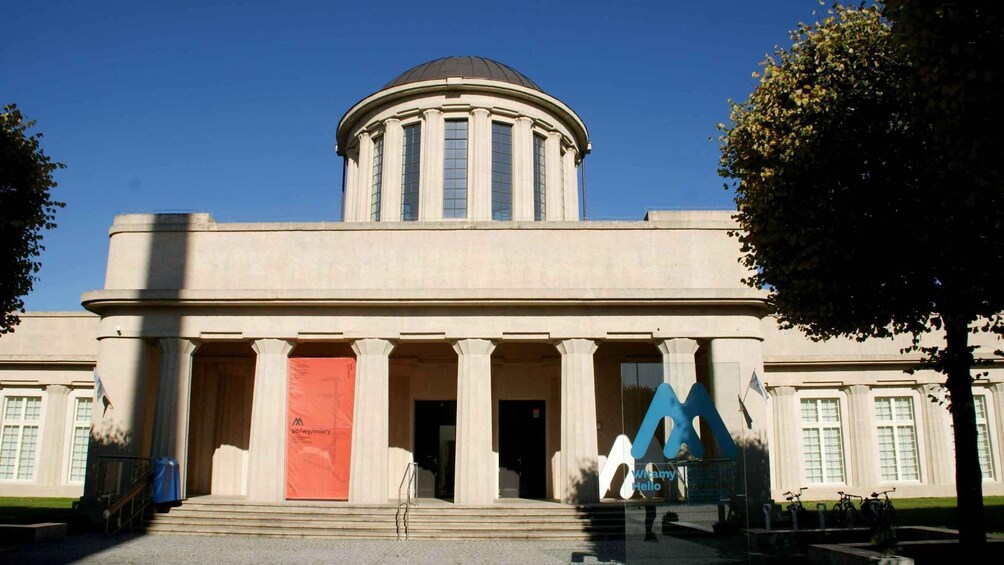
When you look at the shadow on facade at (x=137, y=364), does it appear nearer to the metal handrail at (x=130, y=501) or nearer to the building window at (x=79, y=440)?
the metal handrail at (x=130, y=501)

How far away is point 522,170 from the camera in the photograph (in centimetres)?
2933

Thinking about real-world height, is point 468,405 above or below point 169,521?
above

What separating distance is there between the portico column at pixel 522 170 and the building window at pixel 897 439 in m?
13.8

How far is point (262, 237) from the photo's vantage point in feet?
77.0

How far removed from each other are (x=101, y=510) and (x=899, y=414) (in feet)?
81.6

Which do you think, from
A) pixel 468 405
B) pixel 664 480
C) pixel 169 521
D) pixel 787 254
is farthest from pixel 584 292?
pixel 169 521

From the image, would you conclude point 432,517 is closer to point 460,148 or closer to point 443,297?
point 443,297

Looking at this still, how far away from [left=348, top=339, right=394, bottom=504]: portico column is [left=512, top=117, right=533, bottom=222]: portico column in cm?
884

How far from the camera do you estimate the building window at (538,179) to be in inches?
1175

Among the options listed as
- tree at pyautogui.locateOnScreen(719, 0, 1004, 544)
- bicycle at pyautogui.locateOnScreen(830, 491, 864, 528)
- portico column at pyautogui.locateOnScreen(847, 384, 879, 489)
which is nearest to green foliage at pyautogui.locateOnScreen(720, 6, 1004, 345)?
tree at pyautogui.locateOnScreen(719, 0, 1004, 544)

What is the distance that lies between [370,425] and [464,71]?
15088 millimetres

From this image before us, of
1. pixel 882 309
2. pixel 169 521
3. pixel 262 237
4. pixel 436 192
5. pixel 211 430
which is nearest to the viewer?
pixel 882 309

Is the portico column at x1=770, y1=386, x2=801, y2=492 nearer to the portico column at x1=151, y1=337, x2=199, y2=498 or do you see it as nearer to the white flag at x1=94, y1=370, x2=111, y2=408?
the portico column at x1=151, y1=337, x2=199, y2=498

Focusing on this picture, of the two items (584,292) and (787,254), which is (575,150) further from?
(787,254)
